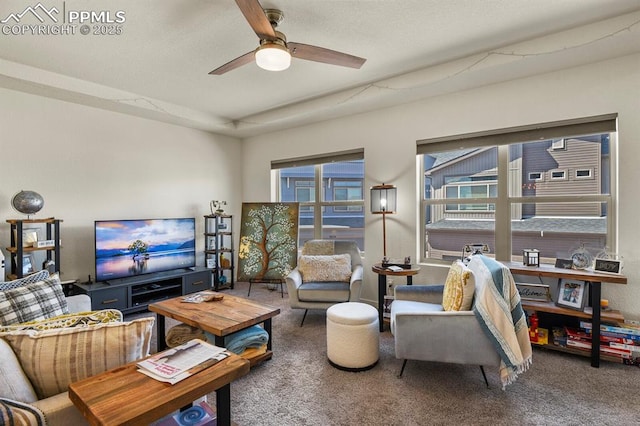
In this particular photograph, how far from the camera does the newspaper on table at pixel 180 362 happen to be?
4.16 ft

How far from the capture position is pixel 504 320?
2062 millimetres

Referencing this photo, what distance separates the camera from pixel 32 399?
3.78 feet

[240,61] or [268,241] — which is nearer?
Answer: [240,61]

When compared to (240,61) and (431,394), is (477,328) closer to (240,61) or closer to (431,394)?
(431,394)

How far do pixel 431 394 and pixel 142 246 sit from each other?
3.68 metres

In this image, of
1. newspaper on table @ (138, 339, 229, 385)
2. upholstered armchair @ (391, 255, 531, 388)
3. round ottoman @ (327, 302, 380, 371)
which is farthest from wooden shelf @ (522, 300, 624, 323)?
newspaper on table @ (138, 339, 229, 385)

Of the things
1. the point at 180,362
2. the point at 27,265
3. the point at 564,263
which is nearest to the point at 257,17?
Result: the point at 180,362

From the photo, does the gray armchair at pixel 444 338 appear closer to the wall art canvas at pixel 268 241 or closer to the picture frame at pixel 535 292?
the picture frame at pixel 535 292

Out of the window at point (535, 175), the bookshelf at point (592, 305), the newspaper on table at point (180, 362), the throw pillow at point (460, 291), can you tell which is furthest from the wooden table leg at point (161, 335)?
the window at point (535, 175)

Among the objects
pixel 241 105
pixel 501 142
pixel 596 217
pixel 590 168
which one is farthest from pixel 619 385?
pixel 241 105

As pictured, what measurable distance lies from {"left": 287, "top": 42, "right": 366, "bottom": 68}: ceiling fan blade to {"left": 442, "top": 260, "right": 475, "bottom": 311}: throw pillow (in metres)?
1.80

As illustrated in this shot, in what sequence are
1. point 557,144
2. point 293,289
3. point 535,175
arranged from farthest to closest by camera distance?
point 293,289 < point 535,175 < point 557,144

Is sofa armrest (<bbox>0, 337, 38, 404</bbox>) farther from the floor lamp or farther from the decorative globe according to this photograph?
the floor lamp

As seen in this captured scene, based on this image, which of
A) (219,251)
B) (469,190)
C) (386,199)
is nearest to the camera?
(469,190)
